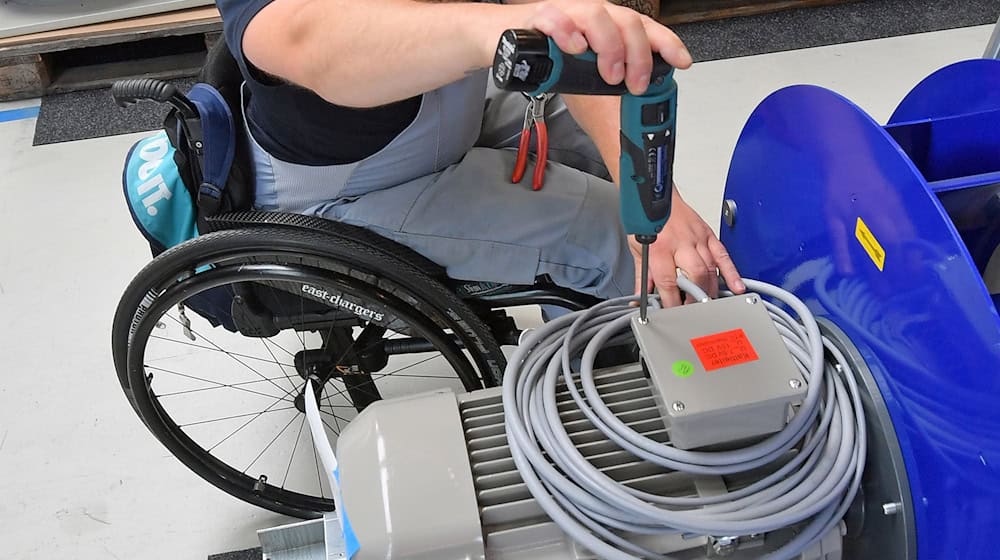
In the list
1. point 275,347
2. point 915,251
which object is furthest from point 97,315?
point 915,251

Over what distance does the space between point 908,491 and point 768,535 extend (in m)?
0.13

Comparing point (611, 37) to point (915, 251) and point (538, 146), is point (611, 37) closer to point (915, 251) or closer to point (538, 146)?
point (915, 251)

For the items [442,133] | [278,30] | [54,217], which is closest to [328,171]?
[442,133]

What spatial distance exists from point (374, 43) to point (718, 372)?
0.43 metres

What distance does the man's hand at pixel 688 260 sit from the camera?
1046 mm

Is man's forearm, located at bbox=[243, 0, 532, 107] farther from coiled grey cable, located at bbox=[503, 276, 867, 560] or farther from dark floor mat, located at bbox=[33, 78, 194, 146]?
dark floor mat, located at bbox=[33, 78, 194, 146]

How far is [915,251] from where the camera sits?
81 cm

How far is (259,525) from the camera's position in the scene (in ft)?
5.17

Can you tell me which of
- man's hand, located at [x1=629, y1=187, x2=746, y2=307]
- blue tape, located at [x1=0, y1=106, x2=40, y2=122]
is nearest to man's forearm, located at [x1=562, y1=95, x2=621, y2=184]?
man's hand, located at [x1=629, y1=187, x2=746, y2=307]

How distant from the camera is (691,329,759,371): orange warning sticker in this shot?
2.72ft

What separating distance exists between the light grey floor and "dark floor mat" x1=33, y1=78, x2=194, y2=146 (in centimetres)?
4

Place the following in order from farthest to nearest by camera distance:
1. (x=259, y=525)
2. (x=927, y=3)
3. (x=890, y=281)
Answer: (x=927, y=3)
(x=259, y=525)
(x=890, y=281)

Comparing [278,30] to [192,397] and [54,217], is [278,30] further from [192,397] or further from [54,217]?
[54,217]

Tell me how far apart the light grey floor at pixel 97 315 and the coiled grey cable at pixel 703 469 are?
2.85 feet
